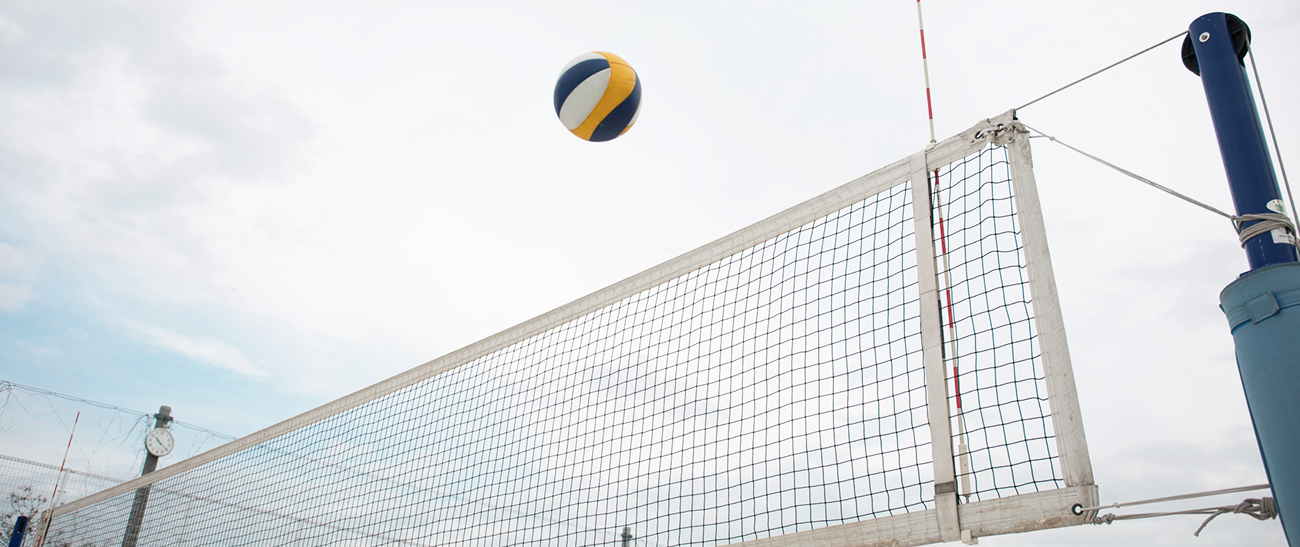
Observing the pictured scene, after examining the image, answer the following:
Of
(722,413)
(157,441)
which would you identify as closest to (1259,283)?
(722,413)

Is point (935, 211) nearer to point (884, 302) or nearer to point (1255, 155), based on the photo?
point (884, 302)

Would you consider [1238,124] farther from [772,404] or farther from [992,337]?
[772,404]

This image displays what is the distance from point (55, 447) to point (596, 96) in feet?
39.6

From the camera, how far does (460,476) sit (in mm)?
6895

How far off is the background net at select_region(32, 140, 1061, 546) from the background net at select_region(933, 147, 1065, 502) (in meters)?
0.01

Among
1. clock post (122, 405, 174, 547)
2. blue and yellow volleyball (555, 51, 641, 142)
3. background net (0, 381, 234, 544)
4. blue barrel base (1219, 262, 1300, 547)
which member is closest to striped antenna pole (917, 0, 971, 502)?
blue barrel base (1219, 262, 1300, 547)

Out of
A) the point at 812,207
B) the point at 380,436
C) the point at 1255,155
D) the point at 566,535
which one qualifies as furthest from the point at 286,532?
the point at 1255,155

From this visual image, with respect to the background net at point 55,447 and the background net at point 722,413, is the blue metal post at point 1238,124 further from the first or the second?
the background net at point 55,447

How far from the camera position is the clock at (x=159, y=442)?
44.1ft

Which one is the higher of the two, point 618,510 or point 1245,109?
point 1245,109

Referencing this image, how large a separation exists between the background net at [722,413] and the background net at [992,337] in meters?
0.01

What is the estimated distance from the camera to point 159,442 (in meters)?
13.6

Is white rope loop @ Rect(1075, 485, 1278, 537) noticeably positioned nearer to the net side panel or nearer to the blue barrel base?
the blue barrel base

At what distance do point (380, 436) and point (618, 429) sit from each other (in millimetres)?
3338
